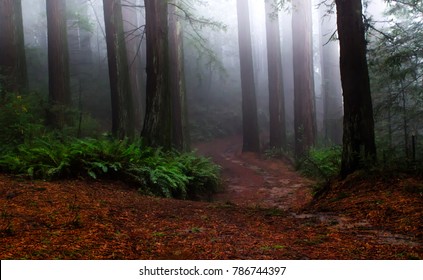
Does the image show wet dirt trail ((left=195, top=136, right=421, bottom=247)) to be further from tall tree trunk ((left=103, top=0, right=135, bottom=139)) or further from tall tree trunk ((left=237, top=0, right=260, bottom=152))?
tall tree trunk ((left=103, top=0, right=135, bottom=139))

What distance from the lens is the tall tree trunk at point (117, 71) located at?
536 inches

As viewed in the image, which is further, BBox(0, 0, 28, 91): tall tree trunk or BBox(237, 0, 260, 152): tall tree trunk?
BBox(237, 0, 260, 152): tall tree trunk

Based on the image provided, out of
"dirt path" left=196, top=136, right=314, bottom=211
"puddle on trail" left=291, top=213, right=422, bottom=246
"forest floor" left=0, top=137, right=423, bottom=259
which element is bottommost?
"dirt path" left=196, top=136, right=314, bottom=211

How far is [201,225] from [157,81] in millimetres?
6686

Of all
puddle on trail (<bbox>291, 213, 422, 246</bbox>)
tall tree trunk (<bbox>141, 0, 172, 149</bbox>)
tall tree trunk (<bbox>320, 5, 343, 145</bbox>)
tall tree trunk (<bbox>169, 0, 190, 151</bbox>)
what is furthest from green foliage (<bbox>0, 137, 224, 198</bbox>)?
tall tree trunk (<bbox>320, 5, 343, 145</bbox>)

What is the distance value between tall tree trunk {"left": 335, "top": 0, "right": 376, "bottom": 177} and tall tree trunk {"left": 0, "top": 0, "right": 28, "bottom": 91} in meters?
10.9

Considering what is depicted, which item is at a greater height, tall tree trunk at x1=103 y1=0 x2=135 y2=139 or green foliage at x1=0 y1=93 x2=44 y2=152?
tall tree trunk at x1=103 y1=0 x2=135 y2=139

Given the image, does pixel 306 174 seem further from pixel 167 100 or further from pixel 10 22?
pixel 10 22

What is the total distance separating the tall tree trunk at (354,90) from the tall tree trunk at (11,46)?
35.8ft

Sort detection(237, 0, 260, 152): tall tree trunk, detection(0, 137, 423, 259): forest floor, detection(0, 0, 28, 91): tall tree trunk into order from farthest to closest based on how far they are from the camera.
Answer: detection(237, 0, 260, 152): tall tree trunk, detection(0, 0, 28, 91): tall tree trunk, detection(0, 137, 423, 259): forest floor

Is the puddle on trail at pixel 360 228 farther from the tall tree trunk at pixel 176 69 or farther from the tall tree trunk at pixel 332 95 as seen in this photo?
the tall tree trunk at pixel 332 95

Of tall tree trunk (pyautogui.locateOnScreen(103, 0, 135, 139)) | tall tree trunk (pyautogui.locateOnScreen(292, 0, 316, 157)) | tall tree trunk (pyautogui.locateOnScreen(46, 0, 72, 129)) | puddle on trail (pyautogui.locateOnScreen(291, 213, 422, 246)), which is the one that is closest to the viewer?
puddle on trail (pyautogui.locateOnScreen(291, 213, 422, 246))

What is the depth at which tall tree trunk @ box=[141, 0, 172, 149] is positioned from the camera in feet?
33.6
